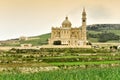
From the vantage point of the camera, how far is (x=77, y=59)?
90.9 metres

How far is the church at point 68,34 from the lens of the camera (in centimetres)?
16638

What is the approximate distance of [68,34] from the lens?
554ft

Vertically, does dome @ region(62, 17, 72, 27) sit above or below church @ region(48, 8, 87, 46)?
above

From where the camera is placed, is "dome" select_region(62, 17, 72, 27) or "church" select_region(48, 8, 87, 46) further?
"dome" select_region(62, 17, 72, 27)

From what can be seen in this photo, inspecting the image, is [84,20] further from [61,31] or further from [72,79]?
[72,79]

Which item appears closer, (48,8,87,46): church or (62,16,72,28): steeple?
(48,8,87,46): church

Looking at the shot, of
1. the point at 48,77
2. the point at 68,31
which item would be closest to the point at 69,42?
the point at 68,31

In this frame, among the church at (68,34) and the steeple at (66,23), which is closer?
the church at (68,34)

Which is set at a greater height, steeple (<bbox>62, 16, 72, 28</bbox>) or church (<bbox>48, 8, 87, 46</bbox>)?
steeple (<bbox>62, 16, 72, 28</bbox>)

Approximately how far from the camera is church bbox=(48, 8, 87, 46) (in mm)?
166375

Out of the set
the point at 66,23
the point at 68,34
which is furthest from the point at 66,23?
the point at 68,34

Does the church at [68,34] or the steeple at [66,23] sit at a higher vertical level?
the steeple at [66,23]

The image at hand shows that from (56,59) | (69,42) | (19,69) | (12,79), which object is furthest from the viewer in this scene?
(69,42)

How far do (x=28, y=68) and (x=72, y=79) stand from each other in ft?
79.0
